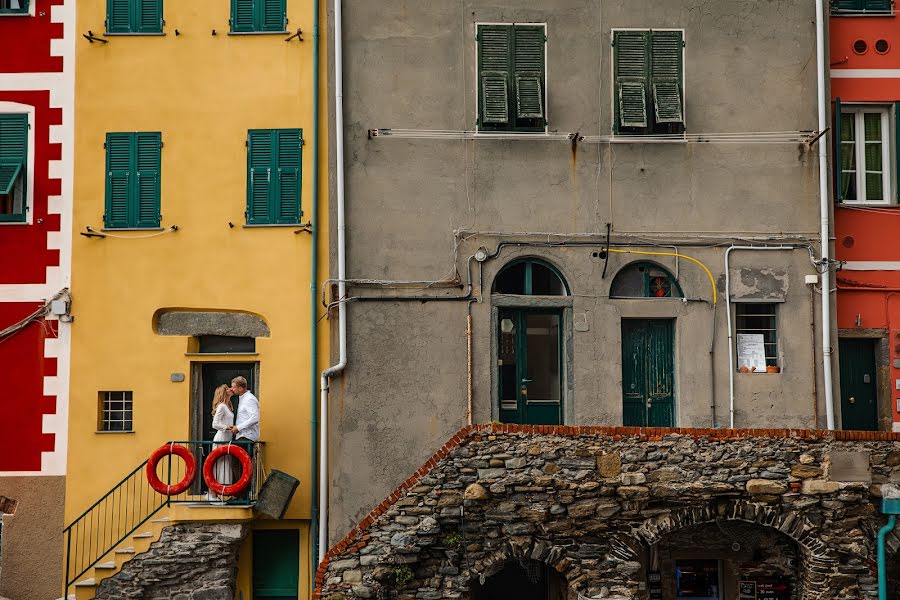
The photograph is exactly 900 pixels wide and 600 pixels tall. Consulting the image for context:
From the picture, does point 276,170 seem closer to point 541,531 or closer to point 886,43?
point 541,531

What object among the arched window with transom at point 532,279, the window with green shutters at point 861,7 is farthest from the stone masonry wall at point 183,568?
the window with green shutters at point 861,7

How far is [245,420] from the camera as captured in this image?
57.7ft

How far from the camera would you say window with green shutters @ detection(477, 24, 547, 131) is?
1858 cm

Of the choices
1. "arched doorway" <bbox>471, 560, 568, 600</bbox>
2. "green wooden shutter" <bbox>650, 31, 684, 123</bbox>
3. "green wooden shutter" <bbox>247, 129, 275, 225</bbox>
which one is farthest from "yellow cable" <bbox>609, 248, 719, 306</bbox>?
"green wooden shutter" <bbox>247, 129, 275, 225</bbox>

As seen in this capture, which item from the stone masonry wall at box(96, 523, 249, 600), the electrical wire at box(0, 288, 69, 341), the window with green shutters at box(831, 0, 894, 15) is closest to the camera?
the stone masonry wall at box(96, 523, 249, 600)

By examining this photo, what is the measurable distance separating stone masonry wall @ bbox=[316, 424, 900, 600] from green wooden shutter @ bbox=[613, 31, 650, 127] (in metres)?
5.23

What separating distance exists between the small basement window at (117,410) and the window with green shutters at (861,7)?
1269 centimetres

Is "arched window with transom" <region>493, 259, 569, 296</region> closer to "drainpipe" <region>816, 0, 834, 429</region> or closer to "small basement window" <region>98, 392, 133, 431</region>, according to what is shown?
"drainpipe" <region>816, 0, 834, 429</region>

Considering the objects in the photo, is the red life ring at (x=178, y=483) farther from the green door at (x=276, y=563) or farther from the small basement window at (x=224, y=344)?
the small basement window at (x=224, y=344)

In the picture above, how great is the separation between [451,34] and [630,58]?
2.79 meters

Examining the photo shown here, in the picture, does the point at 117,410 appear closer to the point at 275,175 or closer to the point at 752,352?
the point at 275,175

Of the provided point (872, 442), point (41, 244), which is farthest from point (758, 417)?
point (41, 244)

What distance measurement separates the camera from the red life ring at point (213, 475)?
16922mm

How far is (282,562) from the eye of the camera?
18.3 metres
